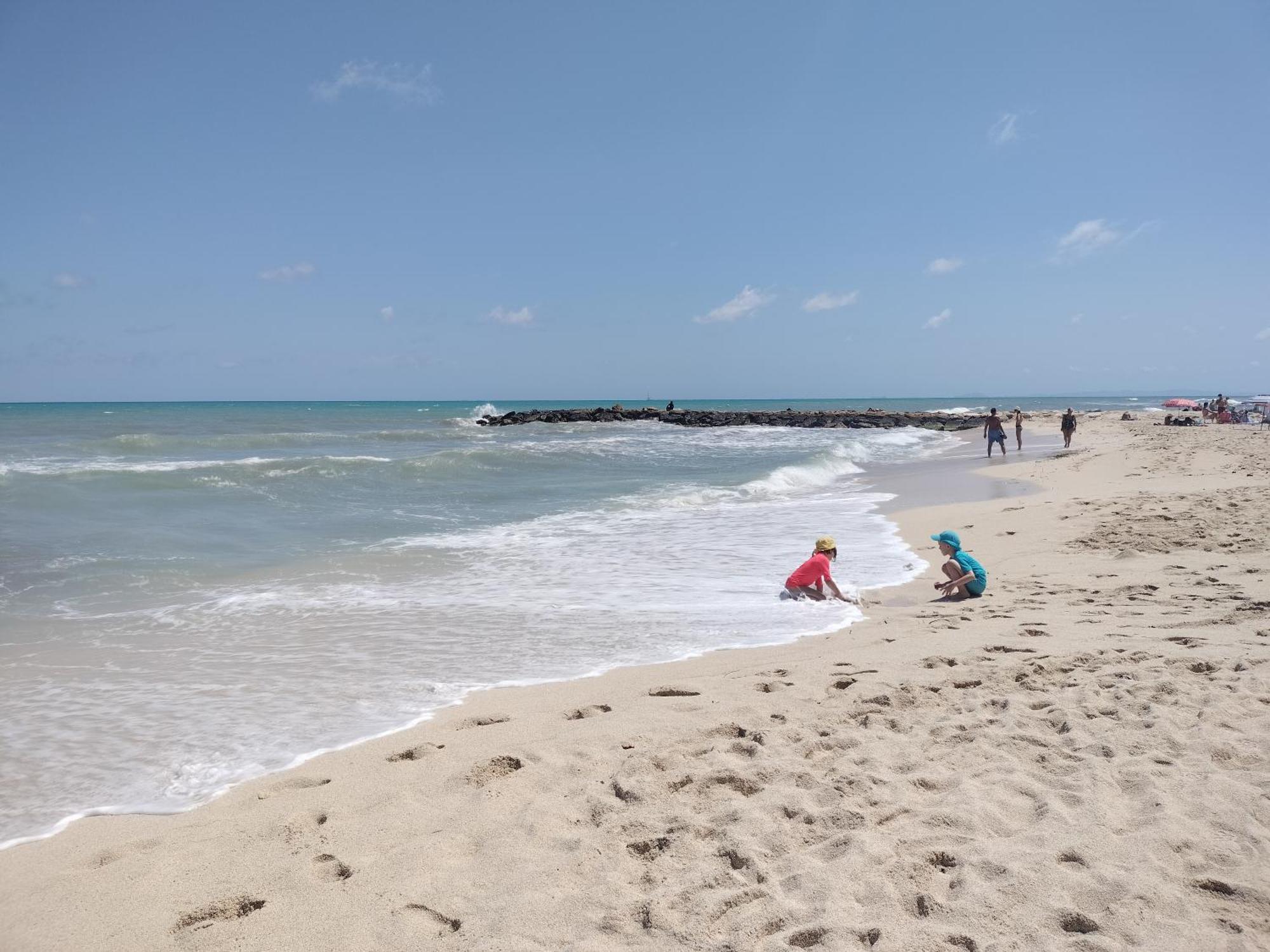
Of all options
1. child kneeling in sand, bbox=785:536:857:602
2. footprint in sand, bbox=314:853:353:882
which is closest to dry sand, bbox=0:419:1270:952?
footprint in sand, bbox=314:853:353:882

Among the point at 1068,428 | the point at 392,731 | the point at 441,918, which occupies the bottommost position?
the point at 392,731

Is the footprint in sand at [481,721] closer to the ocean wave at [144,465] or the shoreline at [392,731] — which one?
the shoreline at [392,731]

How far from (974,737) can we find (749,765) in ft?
3.81

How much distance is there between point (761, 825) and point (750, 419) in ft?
174

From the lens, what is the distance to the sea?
14.9 ft

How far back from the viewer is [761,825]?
312 cm

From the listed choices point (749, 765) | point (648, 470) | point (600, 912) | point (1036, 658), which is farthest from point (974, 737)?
point (648, 470)

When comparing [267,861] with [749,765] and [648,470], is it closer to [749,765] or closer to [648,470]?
[749,765]

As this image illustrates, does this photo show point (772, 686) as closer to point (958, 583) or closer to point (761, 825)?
point (761, 825)

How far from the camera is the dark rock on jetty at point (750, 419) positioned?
5131cm

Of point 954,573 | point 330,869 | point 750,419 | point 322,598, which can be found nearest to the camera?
point 330,869

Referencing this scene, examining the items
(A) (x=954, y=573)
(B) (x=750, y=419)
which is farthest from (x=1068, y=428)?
(B) (x=750, y=419)

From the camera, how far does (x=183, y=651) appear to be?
20.2ft

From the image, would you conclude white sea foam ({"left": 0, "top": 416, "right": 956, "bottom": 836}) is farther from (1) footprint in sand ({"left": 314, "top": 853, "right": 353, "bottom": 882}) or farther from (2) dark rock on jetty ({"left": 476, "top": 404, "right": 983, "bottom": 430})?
(2) dark rock on jetty ({"left": 476, "top": 404, "right": 983, "bottom": 430})
